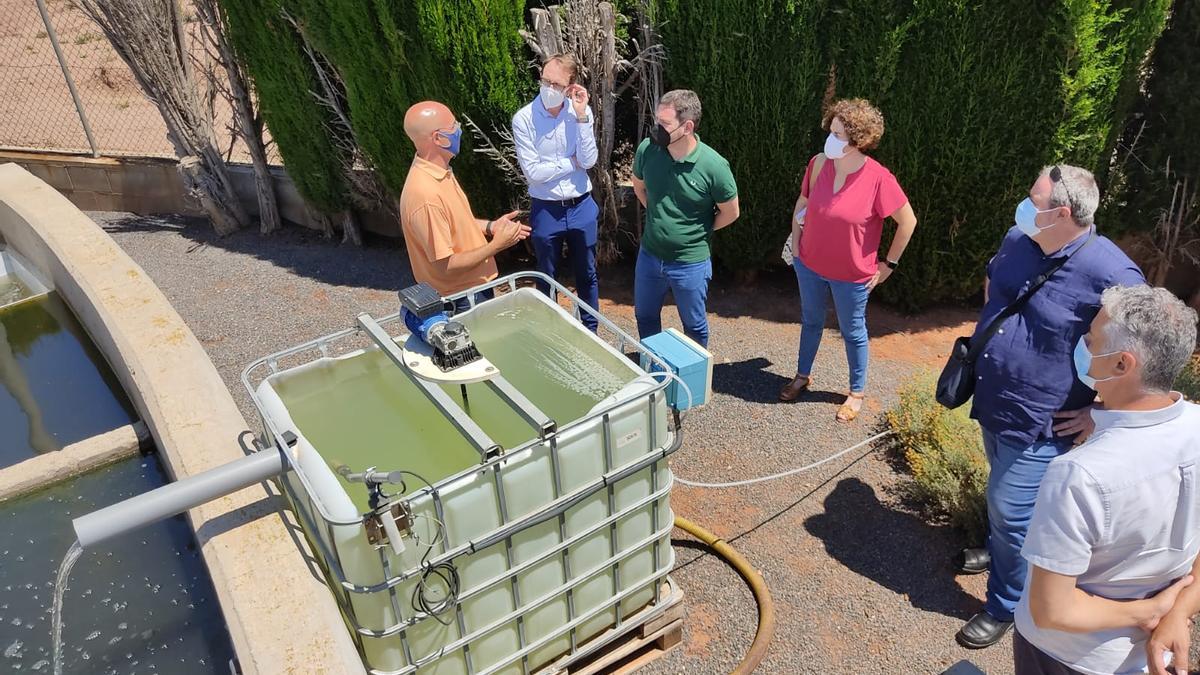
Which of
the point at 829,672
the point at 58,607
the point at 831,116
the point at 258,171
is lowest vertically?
the point at 829,672

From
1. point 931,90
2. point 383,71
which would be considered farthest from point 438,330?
point 383,71

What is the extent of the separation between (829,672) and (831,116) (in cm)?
282

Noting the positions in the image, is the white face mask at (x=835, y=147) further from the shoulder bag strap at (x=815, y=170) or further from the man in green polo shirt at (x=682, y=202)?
the man in green polo shirt at (x=682, y=202)

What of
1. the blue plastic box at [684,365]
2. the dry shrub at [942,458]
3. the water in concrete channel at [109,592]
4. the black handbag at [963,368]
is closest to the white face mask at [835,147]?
the black handbag at [963,368]

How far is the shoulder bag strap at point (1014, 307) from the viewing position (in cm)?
327

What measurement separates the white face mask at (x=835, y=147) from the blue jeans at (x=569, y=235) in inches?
67.8

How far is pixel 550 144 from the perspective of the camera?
5.39m

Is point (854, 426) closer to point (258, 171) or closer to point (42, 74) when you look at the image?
point (258, 171)

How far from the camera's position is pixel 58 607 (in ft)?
12.5

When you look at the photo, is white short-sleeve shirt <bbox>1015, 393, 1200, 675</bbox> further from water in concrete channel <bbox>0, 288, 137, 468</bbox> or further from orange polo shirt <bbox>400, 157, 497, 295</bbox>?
water in concrete channel <bbox>0, 288, 137, 468</bbox>

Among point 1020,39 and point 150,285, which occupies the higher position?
point 1020,39

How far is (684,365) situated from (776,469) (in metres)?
1.50

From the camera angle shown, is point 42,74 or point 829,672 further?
point 42,74

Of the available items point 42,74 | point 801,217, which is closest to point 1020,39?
point 801,217
